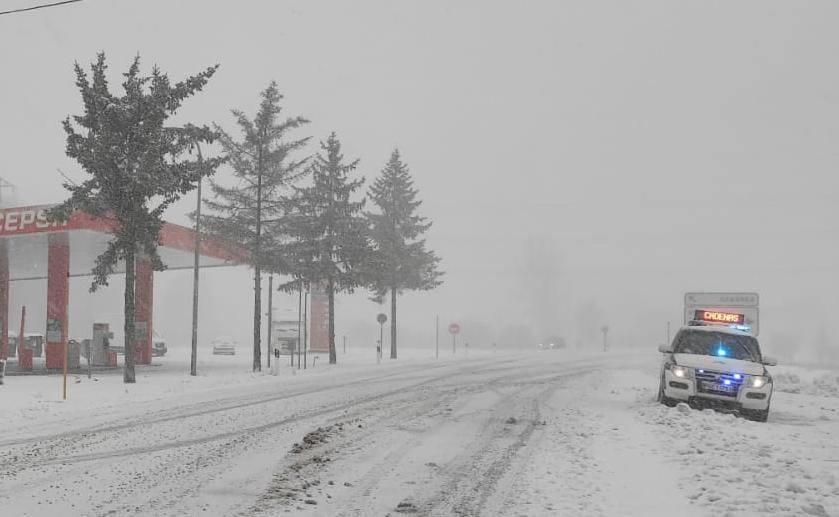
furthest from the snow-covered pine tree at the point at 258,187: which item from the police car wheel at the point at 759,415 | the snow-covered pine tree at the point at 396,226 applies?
the police car wheel at the point at 759,415

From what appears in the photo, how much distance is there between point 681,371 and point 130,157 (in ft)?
49.3

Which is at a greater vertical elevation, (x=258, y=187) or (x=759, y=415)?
(x=258, y=187)

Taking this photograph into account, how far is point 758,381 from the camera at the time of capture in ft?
41.5

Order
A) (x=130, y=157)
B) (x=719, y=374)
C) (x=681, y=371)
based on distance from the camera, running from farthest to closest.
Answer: (x=130, y=157) → (x=681, y=371) → (x=719, y=374)

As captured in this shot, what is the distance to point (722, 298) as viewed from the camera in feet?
90.0

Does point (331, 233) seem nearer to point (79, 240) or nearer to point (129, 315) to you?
point (79, 240)

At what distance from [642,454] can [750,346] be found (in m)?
6.95

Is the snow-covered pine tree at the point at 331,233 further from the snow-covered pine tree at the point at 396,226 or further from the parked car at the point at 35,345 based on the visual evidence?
the parked car at the point at 35,345

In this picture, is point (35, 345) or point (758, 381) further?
point (35, 345)

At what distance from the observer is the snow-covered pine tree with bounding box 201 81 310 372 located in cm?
2641

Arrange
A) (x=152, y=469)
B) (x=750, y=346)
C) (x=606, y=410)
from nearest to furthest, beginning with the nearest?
(x=152, y=469)
(x=606, y=410)
(x=750, y=346)

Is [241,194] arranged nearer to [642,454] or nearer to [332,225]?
[332,225]

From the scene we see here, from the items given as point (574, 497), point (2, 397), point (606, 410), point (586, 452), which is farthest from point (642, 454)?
point (2, 397)

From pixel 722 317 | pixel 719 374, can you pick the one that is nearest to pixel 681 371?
pixel 719 374
